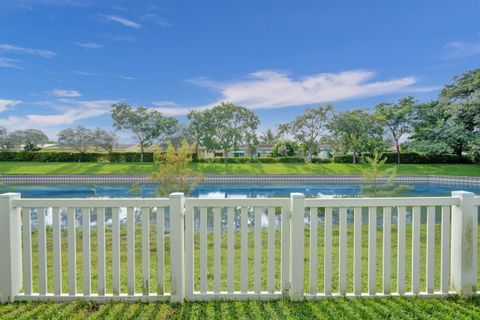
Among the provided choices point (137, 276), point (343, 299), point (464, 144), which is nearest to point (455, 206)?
point (343, 299)

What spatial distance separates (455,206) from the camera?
7.02 ft

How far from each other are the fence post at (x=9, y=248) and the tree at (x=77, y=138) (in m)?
25.9

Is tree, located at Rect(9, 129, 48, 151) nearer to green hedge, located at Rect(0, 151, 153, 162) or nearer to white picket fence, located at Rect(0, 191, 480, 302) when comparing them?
green hedge, located at Rect(0, 151, 153, 162)

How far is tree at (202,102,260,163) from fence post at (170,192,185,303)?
20.9m

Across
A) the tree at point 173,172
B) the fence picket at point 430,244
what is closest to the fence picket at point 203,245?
the fence picket at point 430,244

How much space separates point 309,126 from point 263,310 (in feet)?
66.8

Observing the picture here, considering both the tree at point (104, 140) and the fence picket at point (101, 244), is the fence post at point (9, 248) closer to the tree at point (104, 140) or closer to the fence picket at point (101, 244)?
the fence picket at point (101, 244)

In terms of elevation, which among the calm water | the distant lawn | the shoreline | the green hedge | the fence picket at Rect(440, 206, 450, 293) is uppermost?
the green hedge

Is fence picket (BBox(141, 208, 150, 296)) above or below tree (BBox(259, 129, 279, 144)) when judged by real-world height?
below

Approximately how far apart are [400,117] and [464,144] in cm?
427

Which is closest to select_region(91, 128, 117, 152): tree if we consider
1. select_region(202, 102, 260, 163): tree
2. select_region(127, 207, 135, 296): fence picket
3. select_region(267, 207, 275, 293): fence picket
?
select_region(202, 102, 260, 163): tree

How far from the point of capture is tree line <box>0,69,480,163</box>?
60.3 feet

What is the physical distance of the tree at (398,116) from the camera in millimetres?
21266

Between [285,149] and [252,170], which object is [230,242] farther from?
[285,149]
